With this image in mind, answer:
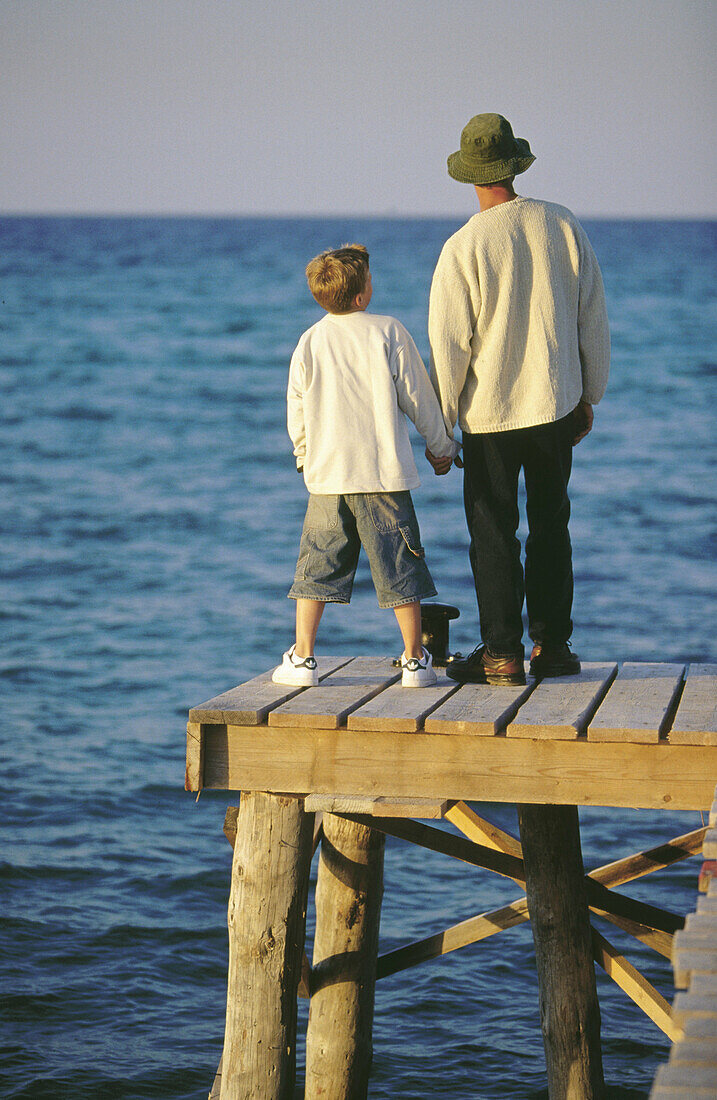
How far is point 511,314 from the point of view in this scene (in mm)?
4664

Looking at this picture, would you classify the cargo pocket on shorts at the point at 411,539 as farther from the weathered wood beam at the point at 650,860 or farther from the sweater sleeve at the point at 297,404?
the weathered wood beam at the point at 650,860

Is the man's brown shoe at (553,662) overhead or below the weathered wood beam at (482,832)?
overhead

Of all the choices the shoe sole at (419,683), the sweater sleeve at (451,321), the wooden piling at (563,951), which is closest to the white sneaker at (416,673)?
the shoe sole at (419,683)

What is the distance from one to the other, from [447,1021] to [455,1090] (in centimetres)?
66

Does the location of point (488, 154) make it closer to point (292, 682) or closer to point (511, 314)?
point (511, 314)

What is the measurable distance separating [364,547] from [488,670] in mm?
589

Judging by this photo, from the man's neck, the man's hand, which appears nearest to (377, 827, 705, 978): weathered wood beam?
the man's hand

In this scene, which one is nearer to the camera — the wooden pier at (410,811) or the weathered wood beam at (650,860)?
the wooden pier at (410,811)

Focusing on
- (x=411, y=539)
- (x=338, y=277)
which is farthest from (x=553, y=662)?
→ (x=338, y=277)

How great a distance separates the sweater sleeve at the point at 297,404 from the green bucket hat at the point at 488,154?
2.56 ft

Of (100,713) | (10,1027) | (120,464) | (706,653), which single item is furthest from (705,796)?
(120,464)

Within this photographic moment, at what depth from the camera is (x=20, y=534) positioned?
20359 mm

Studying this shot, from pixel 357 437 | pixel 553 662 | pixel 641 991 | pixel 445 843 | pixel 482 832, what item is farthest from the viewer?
pixel 482 832

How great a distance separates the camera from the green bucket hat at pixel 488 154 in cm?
462
